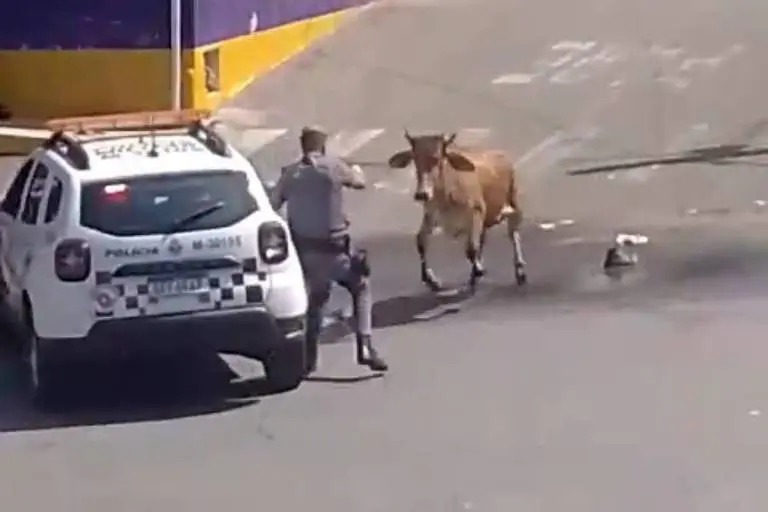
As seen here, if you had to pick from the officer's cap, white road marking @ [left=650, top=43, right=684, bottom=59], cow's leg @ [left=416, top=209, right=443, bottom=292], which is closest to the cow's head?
cow's leg @ [left=416, top=209, right=443, bottom=292]

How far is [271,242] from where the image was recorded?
38.3ft

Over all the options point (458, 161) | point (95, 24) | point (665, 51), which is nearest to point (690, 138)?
point (665, 51)

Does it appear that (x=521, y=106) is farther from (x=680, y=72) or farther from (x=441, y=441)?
(x=441, y=441)

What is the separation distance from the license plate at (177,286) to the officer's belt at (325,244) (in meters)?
1.07

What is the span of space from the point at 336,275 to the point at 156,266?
4.61ft

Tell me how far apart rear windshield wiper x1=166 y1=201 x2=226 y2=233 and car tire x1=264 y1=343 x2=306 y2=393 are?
0.97 metres

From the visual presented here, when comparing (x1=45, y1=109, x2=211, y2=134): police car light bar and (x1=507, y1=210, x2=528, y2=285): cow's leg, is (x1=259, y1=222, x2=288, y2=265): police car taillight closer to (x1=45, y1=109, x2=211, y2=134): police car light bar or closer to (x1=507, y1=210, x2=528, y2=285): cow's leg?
(x1=45, y1=109, x2=211, y2=134): police car light bar

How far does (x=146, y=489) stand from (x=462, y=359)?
11.5 feet

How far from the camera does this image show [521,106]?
24938 millimetres

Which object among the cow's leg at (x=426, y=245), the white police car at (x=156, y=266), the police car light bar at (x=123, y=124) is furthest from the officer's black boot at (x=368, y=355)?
the cow's leg at (x=426, y=245)

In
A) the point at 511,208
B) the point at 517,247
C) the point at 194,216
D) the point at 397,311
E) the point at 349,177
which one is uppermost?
the point at 349,177

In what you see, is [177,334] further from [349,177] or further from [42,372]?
[349,177]

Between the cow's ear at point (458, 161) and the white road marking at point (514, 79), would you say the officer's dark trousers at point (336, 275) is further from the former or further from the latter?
the white road marking at point (514, 79)

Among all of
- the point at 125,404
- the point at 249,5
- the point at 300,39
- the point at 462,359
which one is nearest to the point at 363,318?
the point at 462,359
